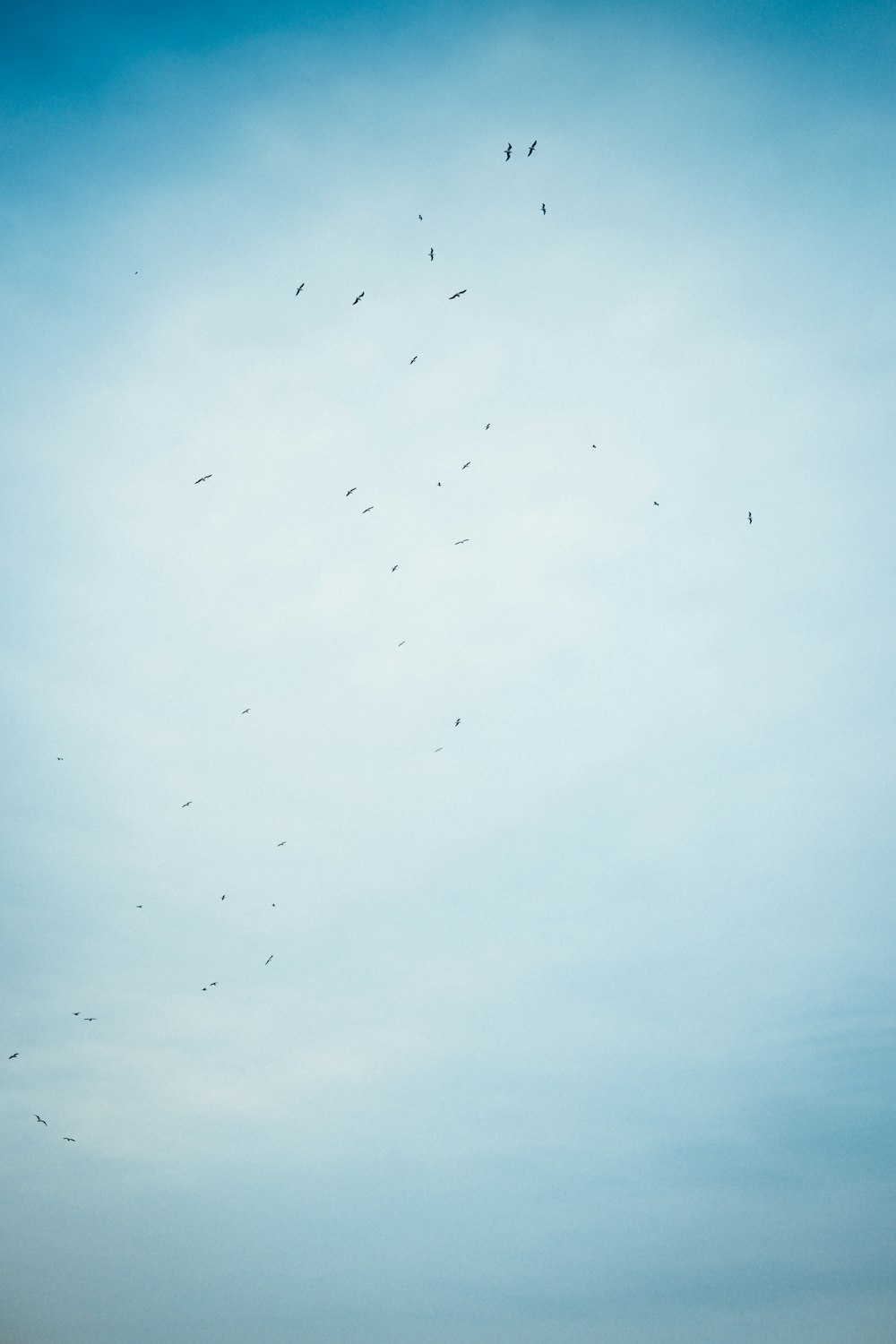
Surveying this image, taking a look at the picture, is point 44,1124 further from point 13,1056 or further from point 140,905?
point 140,905

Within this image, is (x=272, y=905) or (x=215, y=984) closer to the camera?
(x=215, y=984)

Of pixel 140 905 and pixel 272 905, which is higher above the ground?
pixel 272 905

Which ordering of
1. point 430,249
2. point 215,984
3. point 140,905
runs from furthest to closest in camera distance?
1. point 215,984
2. point 140,905
3. point 430,249

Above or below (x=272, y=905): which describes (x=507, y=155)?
below

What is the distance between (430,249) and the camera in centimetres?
2770

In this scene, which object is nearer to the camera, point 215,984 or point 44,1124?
point 44,1124

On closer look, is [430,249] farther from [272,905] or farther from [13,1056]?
[272,905]

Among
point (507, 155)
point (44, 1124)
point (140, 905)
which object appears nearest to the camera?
point (507, 155)

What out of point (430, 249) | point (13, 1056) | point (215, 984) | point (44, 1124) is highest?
point (430, 249)

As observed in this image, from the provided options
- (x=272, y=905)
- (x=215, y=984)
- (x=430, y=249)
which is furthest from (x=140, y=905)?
(x=430, y=249)

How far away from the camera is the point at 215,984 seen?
9475 cm

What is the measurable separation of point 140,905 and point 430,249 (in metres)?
74.8

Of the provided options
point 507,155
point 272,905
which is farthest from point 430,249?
point 272,905

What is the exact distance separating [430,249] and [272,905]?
313 ft
